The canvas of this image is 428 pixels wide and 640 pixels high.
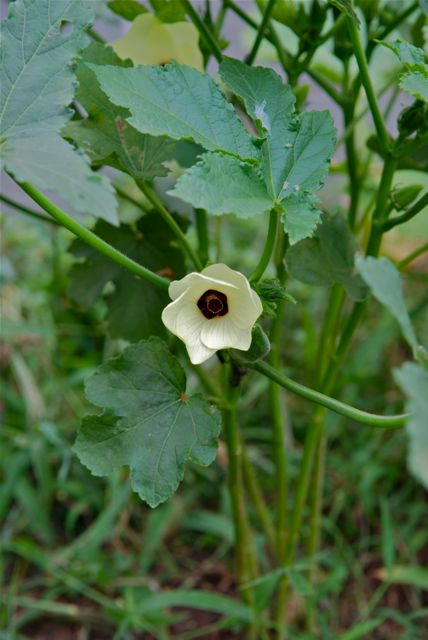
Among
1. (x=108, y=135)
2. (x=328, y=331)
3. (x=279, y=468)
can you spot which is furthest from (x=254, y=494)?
(x=108, y=135)

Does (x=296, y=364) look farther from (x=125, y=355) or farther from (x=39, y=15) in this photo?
(x=39, y=15)

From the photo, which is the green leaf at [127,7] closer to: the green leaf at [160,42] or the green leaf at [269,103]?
the green leaf at [160,42]

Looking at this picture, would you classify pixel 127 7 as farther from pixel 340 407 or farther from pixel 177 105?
pixel 340 407

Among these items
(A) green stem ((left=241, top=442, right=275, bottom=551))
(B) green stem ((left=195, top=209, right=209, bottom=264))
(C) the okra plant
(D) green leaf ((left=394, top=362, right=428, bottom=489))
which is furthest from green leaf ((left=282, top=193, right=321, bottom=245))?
(A) green stem ((left=241, top=442, right=275, bottom=551))

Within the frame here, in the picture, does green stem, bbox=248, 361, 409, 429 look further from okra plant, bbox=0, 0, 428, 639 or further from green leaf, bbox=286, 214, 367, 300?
green leaf, bbox=286, 214, 367, 300

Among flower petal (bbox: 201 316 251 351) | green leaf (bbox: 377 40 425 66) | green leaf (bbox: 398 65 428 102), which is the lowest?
flower petal (bbox: 201 316 251 351)

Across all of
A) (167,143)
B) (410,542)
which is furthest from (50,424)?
(167,143)

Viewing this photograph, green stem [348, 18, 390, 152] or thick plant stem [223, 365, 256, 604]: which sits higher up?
green stem [348, 18, 390, 152]
